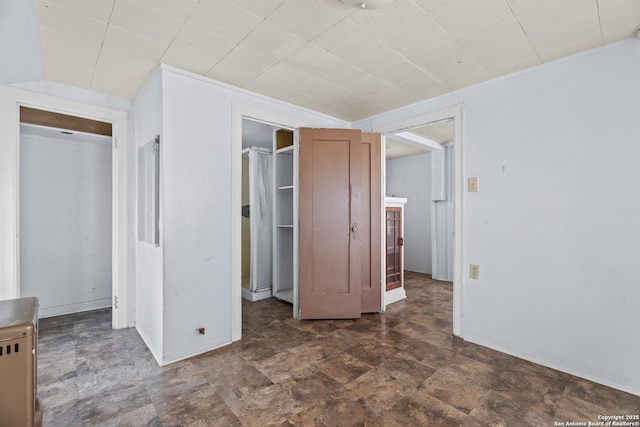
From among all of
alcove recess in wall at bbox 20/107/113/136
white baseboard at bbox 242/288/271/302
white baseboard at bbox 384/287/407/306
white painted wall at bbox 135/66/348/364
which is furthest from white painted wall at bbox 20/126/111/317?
white baseboard at bbox 384/287/407/306

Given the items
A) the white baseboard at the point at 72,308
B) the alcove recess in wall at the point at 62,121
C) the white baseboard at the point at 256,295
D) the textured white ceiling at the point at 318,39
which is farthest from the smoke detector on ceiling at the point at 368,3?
the white baseboard at the point at 72,308

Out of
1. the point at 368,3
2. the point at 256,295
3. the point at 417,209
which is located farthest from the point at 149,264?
the point at 417,209

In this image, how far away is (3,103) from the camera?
243cm

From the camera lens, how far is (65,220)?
144 inches

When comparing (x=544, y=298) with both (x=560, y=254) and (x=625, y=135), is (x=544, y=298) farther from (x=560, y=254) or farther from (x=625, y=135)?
(x=625, y=135)

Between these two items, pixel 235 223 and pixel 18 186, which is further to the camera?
pixel 235 223

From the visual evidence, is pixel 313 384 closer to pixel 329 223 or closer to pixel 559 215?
pixel 329 223

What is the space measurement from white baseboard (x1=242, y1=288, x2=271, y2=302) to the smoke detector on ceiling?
355 centimetres

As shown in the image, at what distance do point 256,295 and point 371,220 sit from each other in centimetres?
194

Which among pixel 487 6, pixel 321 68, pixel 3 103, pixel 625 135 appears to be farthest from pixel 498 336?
pixel 3 103

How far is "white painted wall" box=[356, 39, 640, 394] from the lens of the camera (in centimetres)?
204

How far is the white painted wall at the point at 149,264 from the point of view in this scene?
2.44 m

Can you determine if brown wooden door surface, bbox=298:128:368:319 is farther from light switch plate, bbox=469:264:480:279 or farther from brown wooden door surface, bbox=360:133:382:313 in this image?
light switch plate, bbox=469:264:480:279

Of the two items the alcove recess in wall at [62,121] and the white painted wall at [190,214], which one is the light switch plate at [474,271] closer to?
the white painted wall at [190,214]
